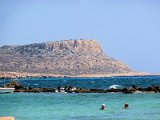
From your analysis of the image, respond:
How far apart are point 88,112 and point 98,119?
509 centimetres

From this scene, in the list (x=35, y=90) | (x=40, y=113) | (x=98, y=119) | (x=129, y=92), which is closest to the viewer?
(x=98, y=119)

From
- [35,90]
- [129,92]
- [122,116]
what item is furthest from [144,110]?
[35,90]

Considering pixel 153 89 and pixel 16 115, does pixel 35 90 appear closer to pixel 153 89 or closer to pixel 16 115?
pixel 153 89

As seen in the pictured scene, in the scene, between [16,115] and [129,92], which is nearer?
[16,115]

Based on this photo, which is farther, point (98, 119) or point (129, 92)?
point (129, 92)

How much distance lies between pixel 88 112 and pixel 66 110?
7.52 feet

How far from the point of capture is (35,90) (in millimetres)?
72750

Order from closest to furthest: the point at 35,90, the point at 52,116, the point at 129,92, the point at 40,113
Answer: the point at 52,116 < the point at 40,113 < the point at 129,92 < the point at 35,90

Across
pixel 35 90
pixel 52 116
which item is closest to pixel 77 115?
pixel 52 116

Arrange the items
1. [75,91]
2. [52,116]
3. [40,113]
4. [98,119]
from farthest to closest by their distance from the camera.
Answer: [75,91] < [40,113] < [52,116] < [98,119]

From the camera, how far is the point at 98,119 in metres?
31.5

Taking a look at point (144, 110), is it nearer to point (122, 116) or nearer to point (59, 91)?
point (122, 116)

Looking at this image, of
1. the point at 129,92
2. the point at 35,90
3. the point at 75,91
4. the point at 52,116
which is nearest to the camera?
the point at 52,116

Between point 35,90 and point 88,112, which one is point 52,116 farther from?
point 35,90
